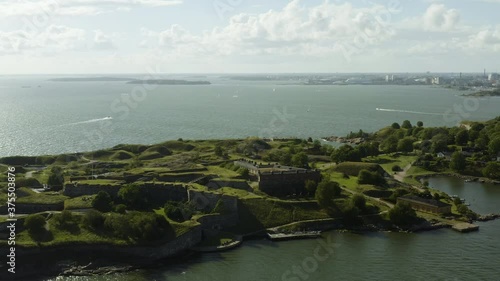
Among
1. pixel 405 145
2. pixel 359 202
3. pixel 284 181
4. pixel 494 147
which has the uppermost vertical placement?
pixel 494 147

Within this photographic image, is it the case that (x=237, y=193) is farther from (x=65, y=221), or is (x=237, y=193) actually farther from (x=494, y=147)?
(x=494, y=147)

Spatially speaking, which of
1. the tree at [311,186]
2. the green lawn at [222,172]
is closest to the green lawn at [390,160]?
the tree at [311,186]

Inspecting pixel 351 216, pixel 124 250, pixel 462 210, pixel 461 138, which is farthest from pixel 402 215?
pixel 461 138

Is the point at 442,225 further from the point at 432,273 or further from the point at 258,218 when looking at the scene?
the point at 258,218

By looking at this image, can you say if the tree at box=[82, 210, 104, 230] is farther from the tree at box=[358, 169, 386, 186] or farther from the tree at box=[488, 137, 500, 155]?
the tree at box=[488, 137, 500, 155]

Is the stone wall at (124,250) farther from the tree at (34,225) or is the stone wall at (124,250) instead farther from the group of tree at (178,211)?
the group of tree at (178,211)

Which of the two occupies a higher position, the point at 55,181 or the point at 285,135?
the point at 55,181

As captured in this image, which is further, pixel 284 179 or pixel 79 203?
pixel 284 179
